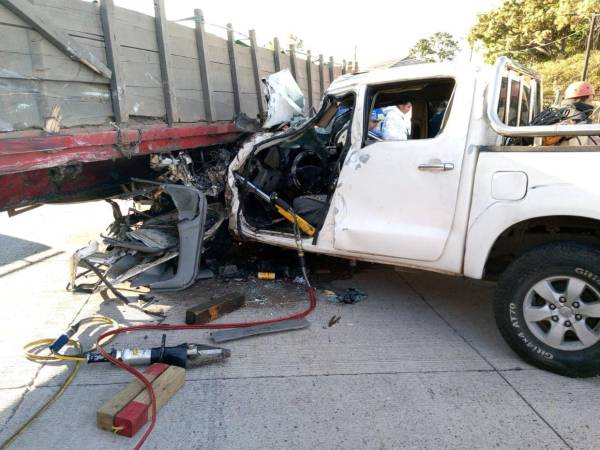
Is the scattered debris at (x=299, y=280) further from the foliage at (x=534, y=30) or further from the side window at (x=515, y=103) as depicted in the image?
the foliage at (x=534, y=30)

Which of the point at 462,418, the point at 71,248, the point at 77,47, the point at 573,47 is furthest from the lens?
the point at 573,47

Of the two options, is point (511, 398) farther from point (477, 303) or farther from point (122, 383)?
point (122, 383)

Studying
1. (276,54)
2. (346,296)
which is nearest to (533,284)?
(346,296)

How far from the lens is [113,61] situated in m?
3.42

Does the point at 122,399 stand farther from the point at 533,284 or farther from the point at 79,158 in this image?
the point at 533,284

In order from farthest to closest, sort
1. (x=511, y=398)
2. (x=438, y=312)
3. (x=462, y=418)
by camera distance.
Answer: (x=438, y=312), (x=511, y=398), (x=462, y=418)

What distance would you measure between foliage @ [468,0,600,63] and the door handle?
2403cm

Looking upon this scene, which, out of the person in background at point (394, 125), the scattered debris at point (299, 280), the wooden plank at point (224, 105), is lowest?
the scattered debris at point (299, 280)

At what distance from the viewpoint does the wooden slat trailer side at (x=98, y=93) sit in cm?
274

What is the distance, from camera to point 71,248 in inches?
228

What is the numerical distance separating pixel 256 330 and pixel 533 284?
1998mm

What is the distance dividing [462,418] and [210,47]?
A: 4.22 metres

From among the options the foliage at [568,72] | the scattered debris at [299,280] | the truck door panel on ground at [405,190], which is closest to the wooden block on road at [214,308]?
the scattered debris at [299,280]

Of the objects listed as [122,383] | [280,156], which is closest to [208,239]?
[280,156]
